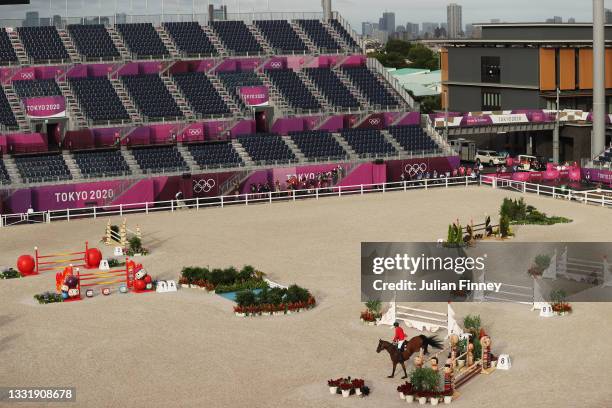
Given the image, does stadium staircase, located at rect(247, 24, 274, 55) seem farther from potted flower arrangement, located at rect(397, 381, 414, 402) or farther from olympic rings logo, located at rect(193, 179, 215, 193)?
potted flower arrangement, located at rect(397, 381, 414, 402)

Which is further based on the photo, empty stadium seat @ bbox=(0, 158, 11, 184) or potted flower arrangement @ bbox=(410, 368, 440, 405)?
empty stadium seat @ bbox=(0, 158, 11, 184)

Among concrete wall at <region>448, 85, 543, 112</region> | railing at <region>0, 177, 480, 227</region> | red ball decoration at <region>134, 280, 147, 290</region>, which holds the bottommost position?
red ball decoration at <region>134, 280, 147, 290</region>

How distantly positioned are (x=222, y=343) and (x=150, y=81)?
46091 millimetres

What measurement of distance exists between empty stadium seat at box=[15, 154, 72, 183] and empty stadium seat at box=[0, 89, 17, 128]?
338 cm

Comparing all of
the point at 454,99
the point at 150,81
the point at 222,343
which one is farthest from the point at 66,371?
the point at 454,99

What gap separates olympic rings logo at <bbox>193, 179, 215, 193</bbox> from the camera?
69.5 metres

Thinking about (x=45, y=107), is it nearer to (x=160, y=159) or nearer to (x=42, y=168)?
(x=42, y=168)

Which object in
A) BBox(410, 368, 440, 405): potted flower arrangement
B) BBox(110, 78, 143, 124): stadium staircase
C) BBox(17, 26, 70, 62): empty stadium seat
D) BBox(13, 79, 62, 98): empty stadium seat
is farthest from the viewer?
BBox(17, 26, 70, 62): empty stadium seat

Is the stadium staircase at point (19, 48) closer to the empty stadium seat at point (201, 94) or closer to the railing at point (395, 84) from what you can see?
the empty stadium seat at point (201, 94)

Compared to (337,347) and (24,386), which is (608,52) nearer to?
(337,347)

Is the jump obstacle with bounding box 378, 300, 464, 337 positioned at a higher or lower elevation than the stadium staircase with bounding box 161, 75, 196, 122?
lower

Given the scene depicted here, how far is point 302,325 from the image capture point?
3722 centimetres

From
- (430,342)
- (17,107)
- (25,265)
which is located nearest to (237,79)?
(17,107)

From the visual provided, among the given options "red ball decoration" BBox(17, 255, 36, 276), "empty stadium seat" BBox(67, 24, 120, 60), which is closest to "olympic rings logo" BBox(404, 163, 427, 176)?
"empty stadium seat" BBox(67, 24, 120, 60)
